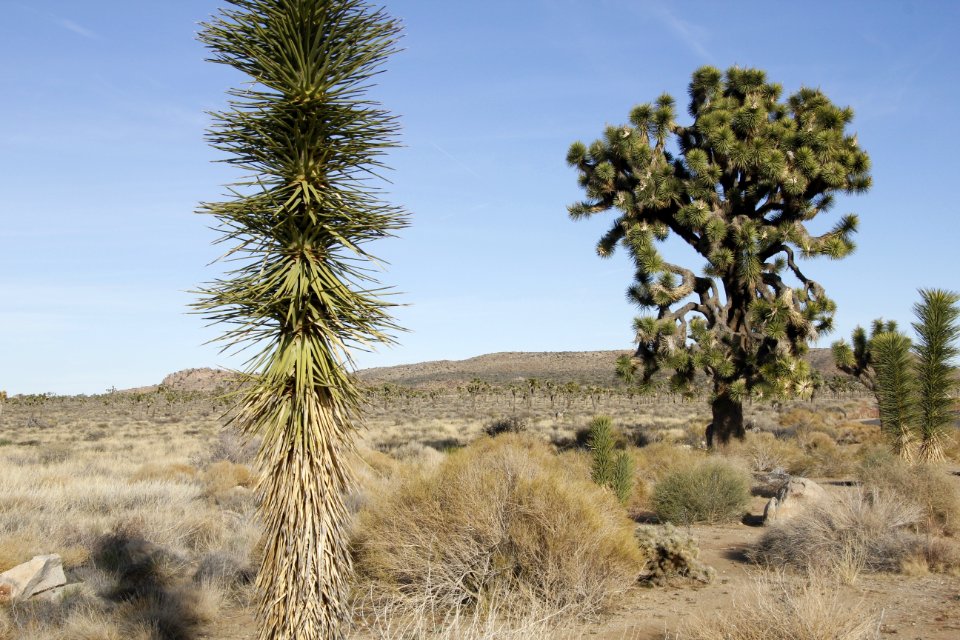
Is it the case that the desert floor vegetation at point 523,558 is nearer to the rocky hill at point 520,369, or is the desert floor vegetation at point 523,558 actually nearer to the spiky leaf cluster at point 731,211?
the spiky leaf cluster at point 731,211

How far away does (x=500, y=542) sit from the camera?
761 cm

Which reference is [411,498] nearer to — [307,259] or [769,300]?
[307,259]

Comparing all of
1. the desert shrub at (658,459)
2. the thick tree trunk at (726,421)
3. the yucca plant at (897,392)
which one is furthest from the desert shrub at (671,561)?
the thick tree trunk at (726,421)

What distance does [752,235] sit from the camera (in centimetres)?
1772

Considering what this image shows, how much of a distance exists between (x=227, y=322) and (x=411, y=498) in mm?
4354

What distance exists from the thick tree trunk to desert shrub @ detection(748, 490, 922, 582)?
8.75 m

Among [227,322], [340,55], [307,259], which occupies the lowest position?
[227,322]

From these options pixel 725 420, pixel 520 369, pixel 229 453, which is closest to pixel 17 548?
Result: pixel 229 453

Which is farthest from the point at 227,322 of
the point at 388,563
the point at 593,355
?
the point at 593,355

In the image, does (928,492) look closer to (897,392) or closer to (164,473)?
(897,392)

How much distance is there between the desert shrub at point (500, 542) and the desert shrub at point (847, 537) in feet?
7.51

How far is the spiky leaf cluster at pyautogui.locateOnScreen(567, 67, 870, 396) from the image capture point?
17734mm

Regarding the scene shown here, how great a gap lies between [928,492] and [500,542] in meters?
6.90

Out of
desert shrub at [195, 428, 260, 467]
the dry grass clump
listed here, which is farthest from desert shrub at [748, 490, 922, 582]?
desert shrub at [195, 428, 260, 467]
